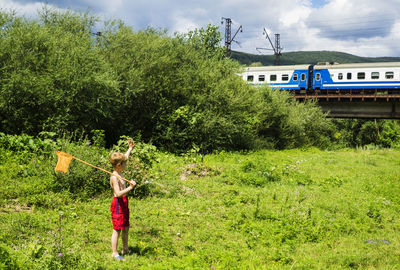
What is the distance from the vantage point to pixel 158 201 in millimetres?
7719

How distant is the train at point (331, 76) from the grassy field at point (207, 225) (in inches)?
776

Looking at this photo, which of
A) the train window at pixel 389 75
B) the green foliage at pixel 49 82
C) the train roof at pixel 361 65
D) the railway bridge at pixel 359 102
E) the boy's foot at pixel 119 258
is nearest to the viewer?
the boy's foot at pixel 119 258

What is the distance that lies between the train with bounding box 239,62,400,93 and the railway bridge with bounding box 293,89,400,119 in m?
0.45

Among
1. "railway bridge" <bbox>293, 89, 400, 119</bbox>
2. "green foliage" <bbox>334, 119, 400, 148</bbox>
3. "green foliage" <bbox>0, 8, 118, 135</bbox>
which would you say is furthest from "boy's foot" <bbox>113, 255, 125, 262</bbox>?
"green foliage" <bbox>334, 119, 400, 148</bbox>

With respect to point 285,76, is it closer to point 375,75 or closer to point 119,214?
point 375,75

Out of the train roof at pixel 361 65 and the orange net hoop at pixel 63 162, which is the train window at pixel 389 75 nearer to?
the train roof at pixel 361 65

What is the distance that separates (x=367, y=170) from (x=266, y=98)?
35.1 ft

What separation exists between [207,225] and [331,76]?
94.2ft

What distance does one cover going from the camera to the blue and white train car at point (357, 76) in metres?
28.5

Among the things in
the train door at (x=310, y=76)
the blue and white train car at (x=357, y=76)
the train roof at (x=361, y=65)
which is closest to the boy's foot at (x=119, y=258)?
the blue and white train car at (x=357, y=76)

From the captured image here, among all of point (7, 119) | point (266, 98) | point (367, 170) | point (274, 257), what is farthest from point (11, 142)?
point (266, 98)

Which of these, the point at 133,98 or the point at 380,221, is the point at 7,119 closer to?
the point at 133,98

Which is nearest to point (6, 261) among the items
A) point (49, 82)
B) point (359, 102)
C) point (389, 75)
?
point (49, 82)

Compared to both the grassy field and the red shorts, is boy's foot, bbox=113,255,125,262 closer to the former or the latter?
the grassy field
